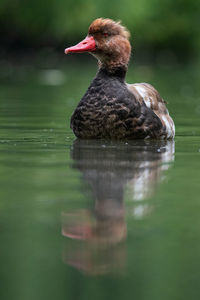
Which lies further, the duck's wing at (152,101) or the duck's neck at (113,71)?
the duck's neck at (113,71)

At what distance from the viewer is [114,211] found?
4.89 metres

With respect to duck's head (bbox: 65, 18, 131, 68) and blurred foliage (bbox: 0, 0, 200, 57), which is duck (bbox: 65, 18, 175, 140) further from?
blurred foliage (bbox: 0, 0, 200, 57)

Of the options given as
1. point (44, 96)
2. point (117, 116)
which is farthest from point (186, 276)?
point (44, 96)

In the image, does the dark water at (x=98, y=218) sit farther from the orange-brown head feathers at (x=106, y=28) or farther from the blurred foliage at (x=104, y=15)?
the blurred foliage at (x=104, y=15)

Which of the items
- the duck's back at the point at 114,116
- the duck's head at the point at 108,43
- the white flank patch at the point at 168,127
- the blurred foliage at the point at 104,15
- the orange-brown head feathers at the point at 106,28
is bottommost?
the blurred foliage at the point at 104,15

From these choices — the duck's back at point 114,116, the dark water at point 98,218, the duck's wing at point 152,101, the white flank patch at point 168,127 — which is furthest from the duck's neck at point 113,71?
the dark water at point 98,218

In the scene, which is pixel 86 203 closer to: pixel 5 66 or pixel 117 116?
pixel 117 116

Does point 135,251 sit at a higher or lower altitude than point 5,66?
higher

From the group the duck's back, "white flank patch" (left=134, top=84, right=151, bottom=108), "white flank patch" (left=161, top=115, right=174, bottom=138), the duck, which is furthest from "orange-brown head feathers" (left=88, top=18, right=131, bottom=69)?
"white flank patch" (left=161, top=115, right=174, bottom=138)

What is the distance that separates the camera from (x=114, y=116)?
8.17 meters

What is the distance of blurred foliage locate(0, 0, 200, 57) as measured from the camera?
103ft

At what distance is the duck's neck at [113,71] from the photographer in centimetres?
888

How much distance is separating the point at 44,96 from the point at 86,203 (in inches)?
434

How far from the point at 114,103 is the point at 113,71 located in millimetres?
736
